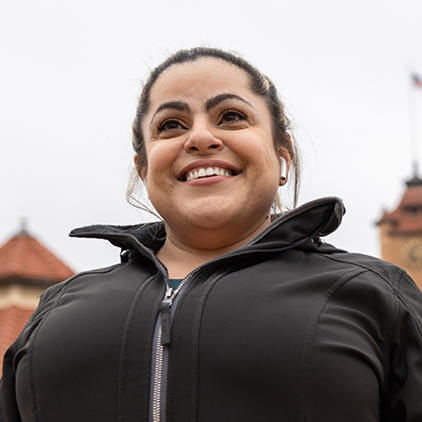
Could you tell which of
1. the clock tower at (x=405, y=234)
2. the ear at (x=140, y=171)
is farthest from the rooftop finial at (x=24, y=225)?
the clock tower at (x=405, y=234)

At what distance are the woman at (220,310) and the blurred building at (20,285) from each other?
29.4 ft

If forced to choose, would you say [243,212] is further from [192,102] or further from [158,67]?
[158,67]

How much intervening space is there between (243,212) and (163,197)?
0.23 m

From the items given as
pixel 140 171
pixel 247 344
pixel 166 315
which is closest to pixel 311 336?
pixel 247 344

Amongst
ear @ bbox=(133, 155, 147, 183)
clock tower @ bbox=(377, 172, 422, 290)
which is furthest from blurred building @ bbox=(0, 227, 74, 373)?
clock tower @ bbox=(377, 172, 422, 290)

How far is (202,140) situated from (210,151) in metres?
0.04

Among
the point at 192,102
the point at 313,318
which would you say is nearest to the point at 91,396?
the point at 313,318

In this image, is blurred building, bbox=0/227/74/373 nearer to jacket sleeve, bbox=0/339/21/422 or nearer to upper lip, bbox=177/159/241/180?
jacket sleeve, bbox=0/339/21/422

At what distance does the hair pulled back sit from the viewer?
7.01 ft

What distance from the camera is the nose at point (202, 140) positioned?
1932 mm

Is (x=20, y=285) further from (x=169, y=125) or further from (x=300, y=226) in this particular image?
(x=300, y=226)

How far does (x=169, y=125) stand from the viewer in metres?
2.05

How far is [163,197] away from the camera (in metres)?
2.01

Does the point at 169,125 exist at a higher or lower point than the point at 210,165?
→ higher
